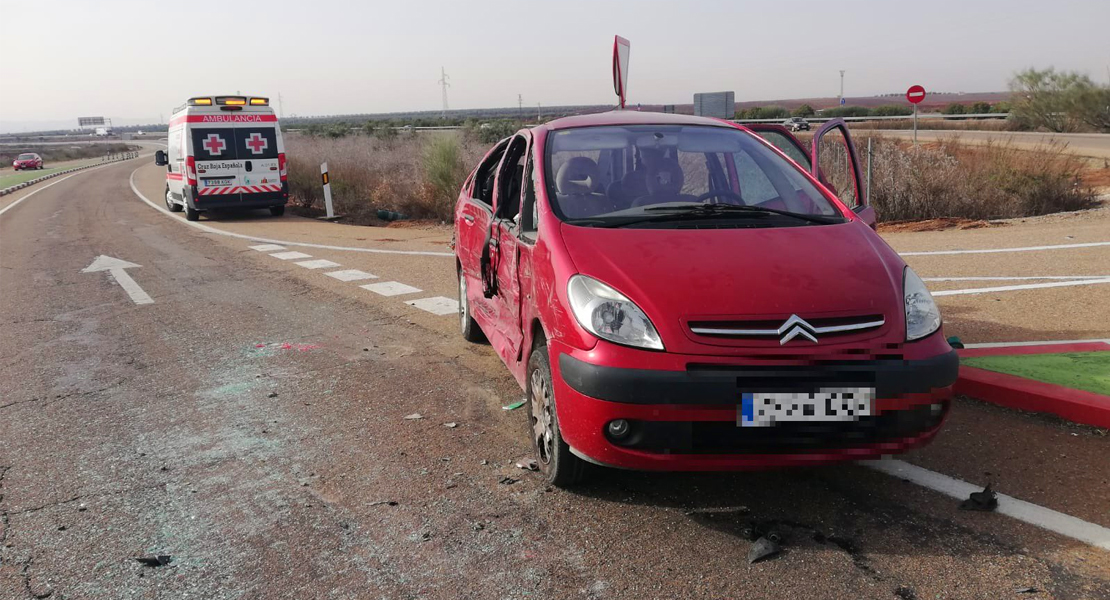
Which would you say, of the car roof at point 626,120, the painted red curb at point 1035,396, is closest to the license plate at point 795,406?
the painted red curb at point 1035,396

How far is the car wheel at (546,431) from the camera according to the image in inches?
144

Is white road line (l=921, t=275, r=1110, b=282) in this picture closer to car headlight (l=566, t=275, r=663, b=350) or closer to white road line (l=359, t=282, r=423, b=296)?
white road line (l=359, t=282, r=423, b=296)

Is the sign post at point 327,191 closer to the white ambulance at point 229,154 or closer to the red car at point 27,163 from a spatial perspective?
the white ambulance at point 229,154

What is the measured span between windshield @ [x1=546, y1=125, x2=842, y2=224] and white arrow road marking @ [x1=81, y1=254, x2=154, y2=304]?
6.29 meters

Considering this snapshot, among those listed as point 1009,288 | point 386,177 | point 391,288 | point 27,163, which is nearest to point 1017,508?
point 1009,288

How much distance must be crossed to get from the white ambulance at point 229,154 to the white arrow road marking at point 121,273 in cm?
554

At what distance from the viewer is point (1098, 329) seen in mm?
6043

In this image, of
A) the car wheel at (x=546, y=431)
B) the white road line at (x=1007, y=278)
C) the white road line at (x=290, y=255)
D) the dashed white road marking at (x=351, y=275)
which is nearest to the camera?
the car wheel at (x=546, y=431)

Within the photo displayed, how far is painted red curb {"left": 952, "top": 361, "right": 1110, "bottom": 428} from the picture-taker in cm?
430

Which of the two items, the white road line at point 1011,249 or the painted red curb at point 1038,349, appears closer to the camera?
the painted red curb at point 1038,349

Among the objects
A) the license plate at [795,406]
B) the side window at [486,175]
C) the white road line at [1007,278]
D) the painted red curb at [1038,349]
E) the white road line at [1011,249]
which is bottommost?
the painted red curb at [1038,349]

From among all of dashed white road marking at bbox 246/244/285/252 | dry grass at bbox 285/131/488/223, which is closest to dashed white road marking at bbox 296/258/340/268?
dashed white road marking at bbox 246/244/285/252

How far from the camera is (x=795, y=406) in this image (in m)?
3.11

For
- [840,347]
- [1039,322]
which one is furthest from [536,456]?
[1039,322]
